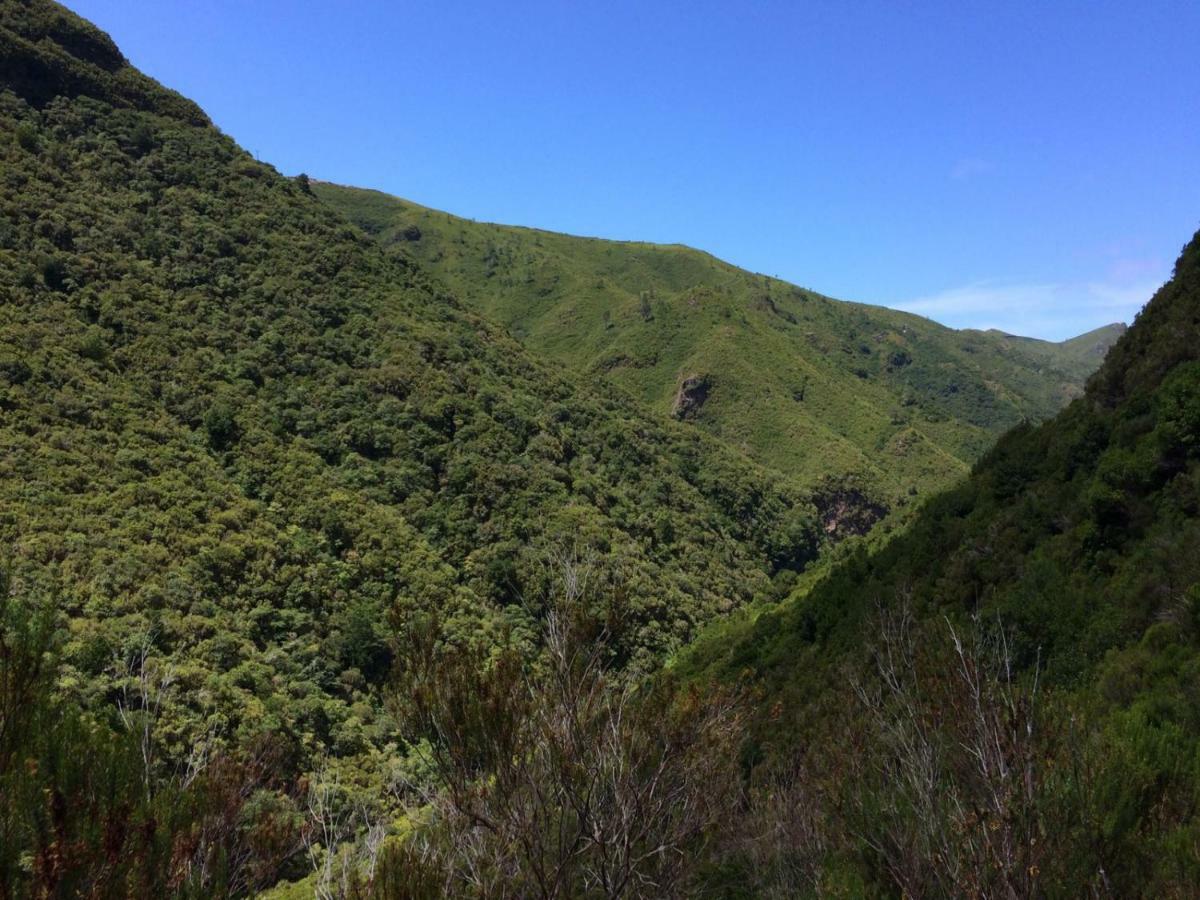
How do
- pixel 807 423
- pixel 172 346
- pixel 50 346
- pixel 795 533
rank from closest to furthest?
pixel 50 346
pixel 172 346
pixel 795 533
pixel 807 423

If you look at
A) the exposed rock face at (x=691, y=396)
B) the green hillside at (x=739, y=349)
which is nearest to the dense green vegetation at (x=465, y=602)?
the green hillside at (x=739, y=349)

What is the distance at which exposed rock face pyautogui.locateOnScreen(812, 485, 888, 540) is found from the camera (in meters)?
70.8

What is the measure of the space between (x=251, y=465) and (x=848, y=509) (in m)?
59.2

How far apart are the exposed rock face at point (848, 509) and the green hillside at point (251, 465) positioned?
20.3 ft

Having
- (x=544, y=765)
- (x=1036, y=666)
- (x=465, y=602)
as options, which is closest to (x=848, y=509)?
(x=465, y=602)

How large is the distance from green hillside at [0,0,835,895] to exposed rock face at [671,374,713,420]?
67.9ft

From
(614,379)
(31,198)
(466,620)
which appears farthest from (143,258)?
(614,379)

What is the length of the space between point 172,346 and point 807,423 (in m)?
69.8

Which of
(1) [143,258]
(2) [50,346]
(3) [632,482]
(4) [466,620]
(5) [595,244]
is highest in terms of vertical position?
(5) [595,244]

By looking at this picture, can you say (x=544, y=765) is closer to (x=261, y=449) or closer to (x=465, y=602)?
(x=465, y=602)

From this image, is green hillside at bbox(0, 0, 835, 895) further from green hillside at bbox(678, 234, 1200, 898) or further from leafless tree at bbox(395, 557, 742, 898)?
green hillside at bbox(678, 234, 1200, 898)

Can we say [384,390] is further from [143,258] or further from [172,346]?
[143,258]

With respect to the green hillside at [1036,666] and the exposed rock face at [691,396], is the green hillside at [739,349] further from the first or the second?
the green hillside at [1036,666]

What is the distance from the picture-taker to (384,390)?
45.6 m
